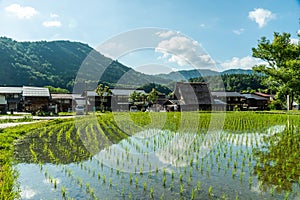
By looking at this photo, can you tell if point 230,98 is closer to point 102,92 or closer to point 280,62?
point 280,62

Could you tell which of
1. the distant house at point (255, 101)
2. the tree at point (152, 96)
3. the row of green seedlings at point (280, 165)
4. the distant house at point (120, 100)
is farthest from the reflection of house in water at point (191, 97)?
the row of green seedlings at point (280, 165)

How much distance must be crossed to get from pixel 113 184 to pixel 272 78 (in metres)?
25.7

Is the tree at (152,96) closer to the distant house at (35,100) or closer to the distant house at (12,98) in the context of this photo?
the distant house at (35,100)

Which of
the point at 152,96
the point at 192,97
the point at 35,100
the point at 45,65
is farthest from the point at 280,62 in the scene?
the point at 45,65

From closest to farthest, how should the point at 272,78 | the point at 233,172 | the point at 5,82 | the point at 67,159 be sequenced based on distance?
the point at 233,172, the point at 67,159, the point at 272,78, the point at 5,82

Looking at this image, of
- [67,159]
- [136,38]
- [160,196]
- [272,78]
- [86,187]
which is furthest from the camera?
[272,78]

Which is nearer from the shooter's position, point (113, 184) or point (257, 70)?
point (113, 184)

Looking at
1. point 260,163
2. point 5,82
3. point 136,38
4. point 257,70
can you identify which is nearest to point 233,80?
point 257,70

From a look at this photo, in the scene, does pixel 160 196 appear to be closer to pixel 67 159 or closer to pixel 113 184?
pixel 113 184

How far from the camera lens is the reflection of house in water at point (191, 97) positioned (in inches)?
1389

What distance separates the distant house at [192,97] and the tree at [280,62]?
397 inches

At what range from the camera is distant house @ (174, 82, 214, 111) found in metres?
35.3

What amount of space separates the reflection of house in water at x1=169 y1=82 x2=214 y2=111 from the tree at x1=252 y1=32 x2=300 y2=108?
10.1m

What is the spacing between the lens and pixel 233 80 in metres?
69.6
